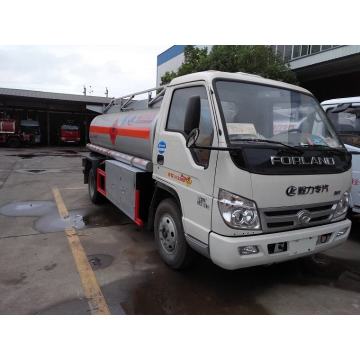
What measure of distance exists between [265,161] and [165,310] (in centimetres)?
172

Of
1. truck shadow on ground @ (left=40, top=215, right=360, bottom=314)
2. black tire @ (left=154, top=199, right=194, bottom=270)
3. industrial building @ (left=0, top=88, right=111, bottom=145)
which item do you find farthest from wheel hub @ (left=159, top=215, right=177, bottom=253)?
industrial building @ (left=0, top=88, right=111, bottom=145)

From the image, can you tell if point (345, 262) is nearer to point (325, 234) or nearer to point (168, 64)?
point (325, 234)

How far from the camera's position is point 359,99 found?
17.8 feet

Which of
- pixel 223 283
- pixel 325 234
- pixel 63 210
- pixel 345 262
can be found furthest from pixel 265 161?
pixel 63 210

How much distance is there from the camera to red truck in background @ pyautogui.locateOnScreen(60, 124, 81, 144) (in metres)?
29.6

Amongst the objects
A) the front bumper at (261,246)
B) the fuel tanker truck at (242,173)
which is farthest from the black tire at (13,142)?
the front bumper at (261,246)

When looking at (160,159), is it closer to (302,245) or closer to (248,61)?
(302,245)

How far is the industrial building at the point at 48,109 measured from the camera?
27.8 meters

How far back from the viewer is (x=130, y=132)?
16.9 feet

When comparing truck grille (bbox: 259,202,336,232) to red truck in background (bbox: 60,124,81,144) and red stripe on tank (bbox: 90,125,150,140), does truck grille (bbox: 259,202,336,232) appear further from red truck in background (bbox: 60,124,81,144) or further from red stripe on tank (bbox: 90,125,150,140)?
red truck in background (bbox: 60,124,81,144)

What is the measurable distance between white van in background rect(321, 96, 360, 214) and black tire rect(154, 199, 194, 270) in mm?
2935

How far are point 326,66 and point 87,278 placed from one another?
1547 centimetres

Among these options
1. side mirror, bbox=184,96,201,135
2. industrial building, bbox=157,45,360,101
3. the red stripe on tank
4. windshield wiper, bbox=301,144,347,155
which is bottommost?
windshield wiper, bbox=301,144,347,155

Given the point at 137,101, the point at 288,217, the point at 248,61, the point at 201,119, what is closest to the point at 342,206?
the point at 288,217
